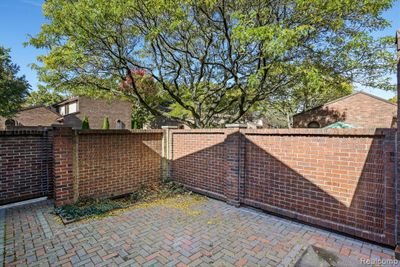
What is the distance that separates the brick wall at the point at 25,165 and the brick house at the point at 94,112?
17575 millimetres

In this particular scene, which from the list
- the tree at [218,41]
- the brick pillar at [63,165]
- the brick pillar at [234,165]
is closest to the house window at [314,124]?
the tree at [218,41]

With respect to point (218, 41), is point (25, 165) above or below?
below

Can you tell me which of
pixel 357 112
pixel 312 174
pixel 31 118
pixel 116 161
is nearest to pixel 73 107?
pixel 31 118

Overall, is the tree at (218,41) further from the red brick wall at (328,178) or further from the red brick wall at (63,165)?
the red brick wall at (63,165)

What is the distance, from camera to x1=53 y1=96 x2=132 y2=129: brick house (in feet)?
73.3

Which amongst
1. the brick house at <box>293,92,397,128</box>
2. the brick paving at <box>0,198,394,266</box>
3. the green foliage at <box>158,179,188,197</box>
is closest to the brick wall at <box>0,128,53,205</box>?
the brick paving at <box>0,198,394,266</box>

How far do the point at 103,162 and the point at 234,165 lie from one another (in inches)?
140

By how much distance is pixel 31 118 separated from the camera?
2481 centimetres

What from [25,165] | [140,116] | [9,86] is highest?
[9,86]

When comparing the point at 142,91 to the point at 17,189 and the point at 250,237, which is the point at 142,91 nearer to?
the point at 17,189

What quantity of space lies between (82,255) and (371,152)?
4913mm

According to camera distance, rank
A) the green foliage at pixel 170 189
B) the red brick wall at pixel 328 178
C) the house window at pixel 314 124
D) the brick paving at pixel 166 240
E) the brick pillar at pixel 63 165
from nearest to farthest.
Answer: the brick paving at pixel 166 240 → the red brick wall at pixel 328 178 → the brick pillar at pixel 63 165 → the green foliage at pixel 170 189 → the house window at pixel 314 124

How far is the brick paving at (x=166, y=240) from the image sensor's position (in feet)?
9.91

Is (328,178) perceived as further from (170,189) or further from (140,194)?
(140,194)
